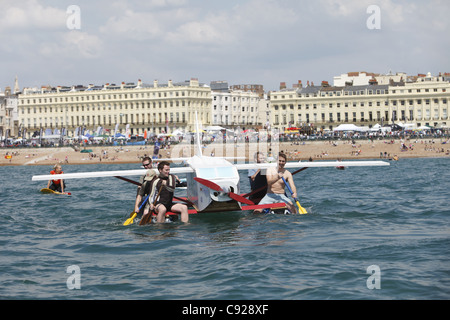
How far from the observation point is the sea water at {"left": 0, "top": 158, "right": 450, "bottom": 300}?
1183cm

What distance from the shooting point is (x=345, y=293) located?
37.3ft

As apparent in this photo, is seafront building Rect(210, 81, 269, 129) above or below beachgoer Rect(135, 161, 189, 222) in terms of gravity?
above

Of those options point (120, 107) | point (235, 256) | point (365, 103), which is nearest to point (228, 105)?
point (120, 107)

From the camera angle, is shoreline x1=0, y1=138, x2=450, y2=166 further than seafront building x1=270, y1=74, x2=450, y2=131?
No

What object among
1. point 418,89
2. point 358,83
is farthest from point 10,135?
point 418,89

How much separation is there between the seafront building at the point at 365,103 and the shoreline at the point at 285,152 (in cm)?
3575

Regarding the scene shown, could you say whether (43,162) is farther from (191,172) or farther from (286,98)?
(191,172)

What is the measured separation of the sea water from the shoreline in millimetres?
65371

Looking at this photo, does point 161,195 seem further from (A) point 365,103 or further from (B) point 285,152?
(A) point 365,103

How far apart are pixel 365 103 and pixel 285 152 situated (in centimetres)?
5642

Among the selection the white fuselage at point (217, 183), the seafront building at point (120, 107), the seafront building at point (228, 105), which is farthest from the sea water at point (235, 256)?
the seafront building at point (120, 107)

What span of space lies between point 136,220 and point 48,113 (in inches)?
5992

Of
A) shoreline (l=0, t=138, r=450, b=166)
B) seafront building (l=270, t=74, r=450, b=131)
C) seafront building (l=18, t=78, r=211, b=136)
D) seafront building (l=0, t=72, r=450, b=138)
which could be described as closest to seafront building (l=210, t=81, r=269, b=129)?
seafront building (l=0, t=72, r=450, b=138)

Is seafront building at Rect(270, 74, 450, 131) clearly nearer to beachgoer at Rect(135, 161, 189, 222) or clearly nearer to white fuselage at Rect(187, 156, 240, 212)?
white fuselage at Rect(187, 156, 240, 212)
